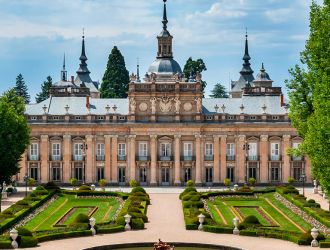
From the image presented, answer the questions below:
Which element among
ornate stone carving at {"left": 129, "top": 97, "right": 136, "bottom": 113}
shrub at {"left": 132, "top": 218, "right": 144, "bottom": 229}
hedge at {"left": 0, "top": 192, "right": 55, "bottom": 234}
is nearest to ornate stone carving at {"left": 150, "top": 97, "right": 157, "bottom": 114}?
ornate stone carving at {"left": 129, "top": 97, "right": 136, "bottom": 113}

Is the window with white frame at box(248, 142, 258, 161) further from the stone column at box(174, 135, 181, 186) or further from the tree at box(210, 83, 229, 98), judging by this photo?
the tree at box(210, 83, 229, 98)

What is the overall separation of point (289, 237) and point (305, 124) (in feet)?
52.9

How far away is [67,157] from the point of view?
10100cm

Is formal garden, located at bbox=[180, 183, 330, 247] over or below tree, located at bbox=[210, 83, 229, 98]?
below

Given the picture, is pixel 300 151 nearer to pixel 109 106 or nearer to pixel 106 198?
pixel 106 198

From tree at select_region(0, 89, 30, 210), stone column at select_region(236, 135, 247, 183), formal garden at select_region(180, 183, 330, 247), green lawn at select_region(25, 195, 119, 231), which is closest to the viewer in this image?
formal garden at select_region(180, 183, 330, 247)

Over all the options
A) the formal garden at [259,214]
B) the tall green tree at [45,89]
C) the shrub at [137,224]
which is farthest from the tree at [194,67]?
the shrub at [137,224]

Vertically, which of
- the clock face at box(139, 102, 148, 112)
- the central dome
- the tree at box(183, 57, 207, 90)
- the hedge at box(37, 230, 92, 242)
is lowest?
the hedge at box(37, 230, 92, 242)

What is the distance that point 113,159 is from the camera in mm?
101062

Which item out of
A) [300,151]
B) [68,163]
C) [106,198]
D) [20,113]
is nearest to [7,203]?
[106,198]

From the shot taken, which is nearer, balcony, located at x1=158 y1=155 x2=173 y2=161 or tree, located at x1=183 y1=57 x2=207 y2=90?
balcony, located at x1=158 y1=155 x2=173 y2=161

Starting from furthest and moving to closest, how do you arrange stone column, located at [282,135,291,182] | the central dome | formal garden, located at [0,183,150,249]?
1. the central dome
2. stone column, located at [282,135,291,182]
3. formal garden, located at [0,183,150,249]

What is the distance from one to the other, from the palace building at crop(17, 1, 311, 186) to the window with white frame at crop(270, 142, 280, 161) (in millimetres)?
137

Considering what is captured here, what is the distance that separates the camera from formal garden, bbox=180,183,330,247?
5591 cm
